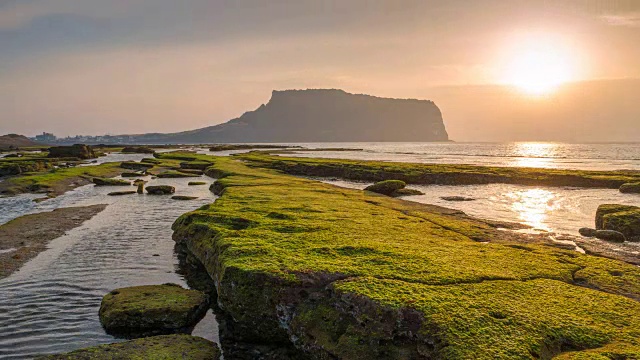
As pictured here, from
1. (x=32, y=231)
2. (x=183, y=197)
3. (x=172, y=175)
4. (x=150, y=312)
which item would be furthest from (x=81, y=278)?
(x=172, y=175)

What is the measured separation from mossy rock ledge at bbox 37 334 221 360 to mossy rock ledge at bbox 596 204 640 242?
85.7ft

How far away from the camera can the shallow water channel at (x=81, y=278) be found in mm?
13602

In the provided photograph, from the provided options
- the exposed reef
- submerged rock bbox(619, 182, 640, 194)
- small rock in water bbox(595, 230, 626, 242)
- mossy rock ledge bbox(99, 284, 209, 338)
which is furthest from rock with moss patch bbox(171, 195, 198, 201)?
submerged rock bbox(619, 182, 640, 194)

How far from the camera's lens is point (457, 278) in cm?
1295

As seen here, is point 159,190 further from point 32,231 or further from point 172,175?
point 172,175

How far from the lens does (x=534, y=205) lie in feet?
132

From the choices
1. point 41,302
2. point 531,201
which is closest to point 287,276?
point 41,302

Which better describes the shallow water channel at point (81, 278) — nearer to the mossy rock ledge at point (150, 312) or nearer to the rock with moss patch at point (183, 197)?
the mossy rock ledge at point (150, 312)

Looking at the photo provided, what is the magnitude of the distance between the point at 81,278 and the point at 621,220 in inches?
1262

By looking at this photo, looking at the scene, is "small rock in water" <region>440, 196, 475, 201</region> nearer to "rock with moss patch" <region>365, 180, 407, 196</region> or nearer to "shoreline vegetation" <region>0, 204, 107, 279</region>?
"rock with moss patch" <region>365, 180, 407, 196</region>

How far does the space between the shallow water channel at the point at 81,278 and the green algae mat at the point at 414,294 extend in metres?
2.54

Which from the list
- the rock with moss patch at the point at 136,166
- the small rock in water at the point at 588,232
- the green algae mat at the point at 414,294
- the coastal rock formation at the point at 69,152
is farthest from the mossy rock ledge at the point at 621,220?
the coastal rock formation at the point at 69,152

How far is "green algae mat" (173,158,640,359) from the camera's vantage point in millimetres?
9852

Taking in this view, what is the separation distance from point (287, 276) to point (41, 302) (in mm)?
10638
